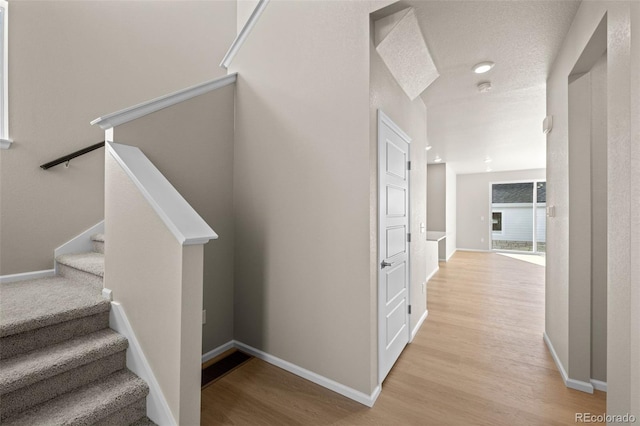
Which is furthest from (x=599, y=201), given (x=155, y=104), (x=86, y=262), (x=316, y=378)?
(x=86, y=262)

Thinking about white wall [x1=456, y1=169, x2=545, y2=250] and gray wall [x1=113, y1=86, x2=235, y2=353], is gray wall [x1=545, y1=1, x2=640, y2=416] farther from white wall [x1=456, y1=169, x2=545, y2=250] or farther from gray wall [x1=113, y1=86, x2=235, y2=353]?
white wall [x1=456, y1=169, x2=545, y2=250]

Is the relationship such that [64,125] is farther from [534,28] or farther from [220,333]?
[534,28]

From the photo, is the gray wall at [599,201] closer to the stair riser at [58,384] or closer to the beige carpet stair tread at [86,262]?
the stair riser at [58,384]

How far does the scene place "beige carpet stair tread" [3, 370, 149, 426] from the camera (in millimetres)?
1256

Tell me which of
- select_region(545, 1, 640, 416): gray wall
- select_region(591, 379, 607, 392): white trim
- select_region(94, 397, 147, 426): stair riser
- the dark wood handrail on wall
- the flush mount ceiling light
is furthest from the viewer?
the flush mount ceiling light

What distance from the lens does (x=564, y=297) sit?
6.80 ft

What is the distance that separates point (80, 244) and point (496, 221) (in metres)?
10.2

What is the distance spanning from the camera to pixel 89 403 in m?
1.36

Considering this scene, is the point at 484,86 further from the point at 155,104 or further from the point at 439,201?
the point at 439,201

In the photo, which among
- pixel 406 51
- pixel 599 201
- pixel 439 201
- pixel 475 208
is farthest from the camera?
pixel 475 208

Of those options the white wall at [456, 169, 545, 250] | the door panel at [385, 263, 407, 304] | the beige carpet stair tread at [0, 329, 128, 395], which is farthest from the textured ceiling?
the white wall at [456, 169, 545, 250]

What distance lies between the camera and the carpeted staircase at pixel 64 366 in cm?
128

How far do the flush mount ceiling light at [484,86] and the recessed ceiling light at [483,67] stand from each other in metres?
0.29

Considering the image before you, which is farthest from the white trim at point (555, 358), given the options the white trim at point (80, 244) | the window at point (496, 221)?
the window at point (496, 221)
